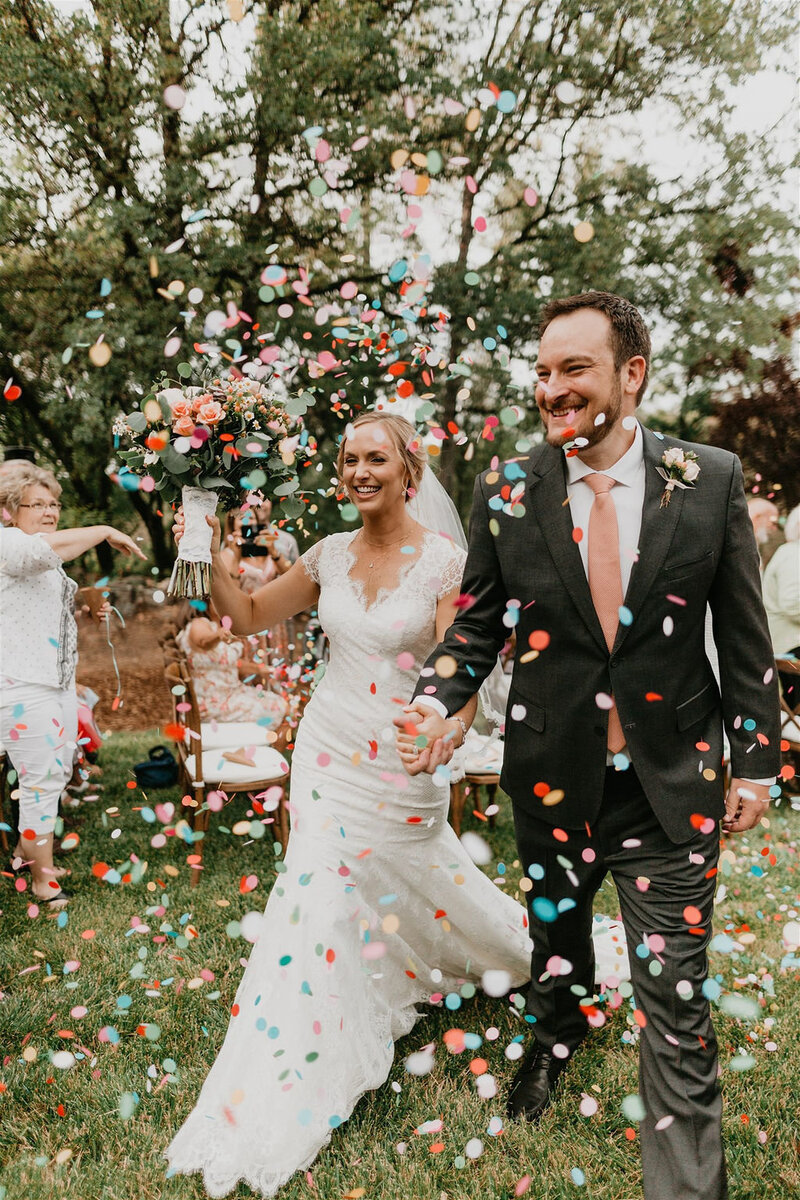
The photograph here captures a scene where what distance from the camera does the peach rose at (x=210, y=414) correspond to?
269 centimetres

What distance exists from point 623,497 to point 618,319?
48 centimetres

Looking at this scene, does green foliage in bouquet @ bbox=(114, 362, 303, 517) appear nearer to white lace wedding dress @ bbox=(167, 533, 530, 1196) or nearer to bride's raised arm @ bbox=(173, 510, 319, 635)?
bride's raised arm @ bbox=(173, 510, 319, 635)

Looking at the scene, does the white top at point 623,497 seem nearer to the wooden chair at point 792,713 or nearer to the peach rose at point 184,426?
the peach rose at point 184,426

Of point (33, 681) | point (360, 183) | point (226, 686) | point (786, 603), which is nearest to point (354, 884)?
point (33, 681)

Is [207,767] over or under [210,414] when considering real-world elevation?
under

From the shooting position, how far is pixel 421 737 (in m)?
2.34

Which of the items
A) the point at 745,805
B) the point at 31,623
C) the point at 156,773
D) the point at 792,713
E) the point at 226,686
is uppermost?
the point at 745,805

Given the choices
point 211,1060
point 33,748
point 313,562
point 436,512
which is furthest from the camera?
point 33,748

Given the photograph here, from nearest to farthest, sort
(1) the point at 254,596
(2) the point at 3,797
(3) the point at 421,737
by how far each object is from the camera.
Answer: (3) the point at 421,737
(1) the point at 254,596
(2) the point at 3,797

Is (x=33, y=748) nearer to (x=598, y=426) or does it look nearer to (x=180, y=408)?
(x=180, y=408)

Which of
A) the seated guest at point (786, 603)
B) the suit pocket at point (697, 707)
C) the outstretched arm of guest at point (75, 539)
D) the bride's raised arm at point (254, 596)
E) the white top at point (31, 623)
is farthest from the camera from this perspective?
the seated guest at point (786, 603)

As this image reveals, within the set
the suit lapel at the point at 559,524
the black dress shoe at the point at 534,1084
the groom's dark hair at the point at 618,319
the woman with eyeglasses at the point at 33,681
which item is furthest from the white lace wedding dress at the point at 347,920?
the woman with eyeglasses at the point at 33,681

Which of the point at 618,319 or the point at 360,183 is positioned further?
the point at 360,183

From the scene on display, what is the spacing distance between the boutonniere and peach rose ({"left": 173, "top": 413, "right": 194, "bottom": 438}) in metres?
1.44
